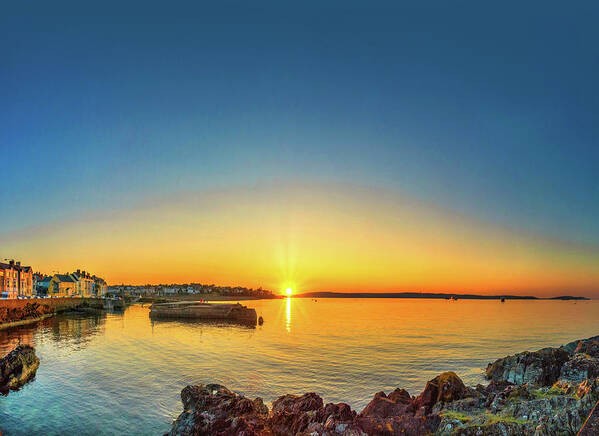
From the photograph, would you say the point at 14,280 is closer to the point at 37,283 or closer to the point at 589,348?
the point at 37,283

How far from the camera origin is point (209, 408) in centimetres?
1842

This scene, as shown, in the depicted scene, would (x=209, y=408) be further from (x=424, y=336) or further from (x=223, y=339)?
(x=424, y=336)

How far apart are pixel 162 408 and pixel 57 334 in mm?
47142

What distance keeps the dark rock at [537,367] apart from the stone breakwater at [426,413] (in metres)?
5.35

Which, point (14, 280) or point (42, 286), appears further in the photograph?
point (42, 286)

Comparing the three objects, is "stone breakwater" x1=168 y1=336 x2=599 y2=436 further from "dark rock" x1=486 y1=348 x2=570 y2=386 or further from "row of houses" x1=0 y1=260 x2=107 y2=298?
"row of houses" x1=0 y1=260 x2=107 y2=298

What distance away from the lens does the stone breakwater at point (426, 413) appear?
13766 millimetres

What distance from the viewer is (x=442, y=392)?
19.6m

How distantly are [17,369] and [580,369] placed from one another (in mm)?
39210

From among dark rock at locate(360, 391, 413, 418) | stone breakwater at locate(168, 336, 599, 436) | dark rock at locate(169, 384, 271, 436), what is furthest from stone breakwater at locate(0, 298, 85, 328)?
dark rock at locate(360, 391, 413, 418)

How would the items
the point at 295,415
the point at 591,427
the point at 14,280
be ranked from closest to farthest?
1. the point at 591,427
2. the point at 295,415
3. the point at 14,280

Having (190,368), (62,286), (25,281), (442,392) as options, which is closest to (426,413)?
(442,392)

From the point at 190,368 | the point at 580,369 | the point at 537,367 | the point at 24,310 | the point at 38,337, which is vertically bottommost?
the point at 24,310

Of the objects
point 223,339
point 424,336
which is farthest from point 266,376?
point 424,336
